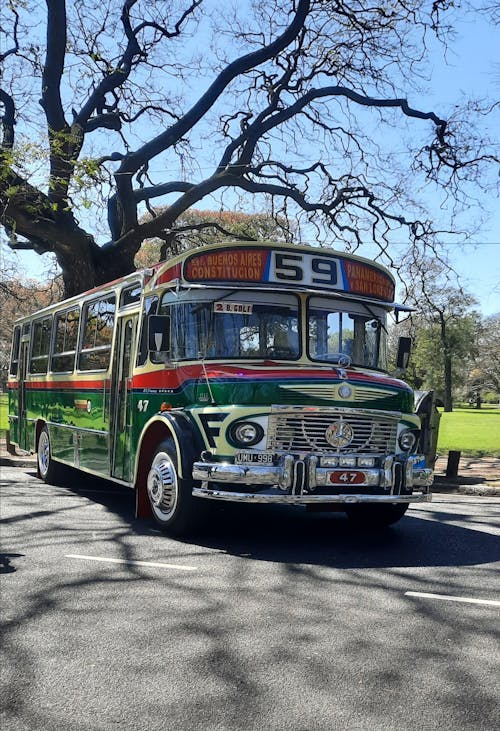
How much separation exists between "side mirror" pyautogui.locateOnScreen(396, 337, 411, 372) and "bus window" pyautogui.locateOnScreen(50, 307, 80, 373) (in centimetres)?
499

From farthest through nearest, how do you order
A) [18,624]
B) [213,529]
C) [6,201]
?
[6,201] < [213,529] < [18,624]

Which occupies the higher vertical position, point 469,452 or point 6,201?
point 6,201

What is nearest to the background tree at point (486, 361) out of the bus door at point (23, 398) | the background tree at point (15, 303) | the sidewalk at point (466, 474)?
the background tree at point (15, 303)

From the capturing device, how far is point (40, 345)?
1398cm

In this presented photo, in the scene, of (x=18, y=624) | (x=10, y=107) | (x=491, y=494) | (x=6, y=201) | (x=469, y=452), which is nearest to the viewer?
(x=18, y=624)

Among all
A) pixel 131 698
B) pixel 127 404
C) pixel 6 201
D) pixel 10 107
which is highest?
pixel 10 107

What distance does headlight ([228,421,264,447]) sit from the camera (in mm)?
7328

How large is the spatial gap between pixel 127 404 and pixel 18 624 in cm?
459

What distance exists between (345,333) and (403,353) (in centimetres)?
111

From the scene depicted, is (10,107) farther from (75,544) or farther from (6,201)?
(75,544)

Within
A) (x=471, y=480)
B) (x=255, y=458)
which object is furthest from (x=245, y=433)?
(x=471, y=480)

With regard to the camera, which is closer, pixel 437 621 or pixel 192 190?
pixel 437 621

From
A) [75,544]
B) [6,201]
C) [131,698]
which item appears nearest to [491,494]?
[75,544]

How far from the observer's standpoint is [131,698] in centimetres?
374
